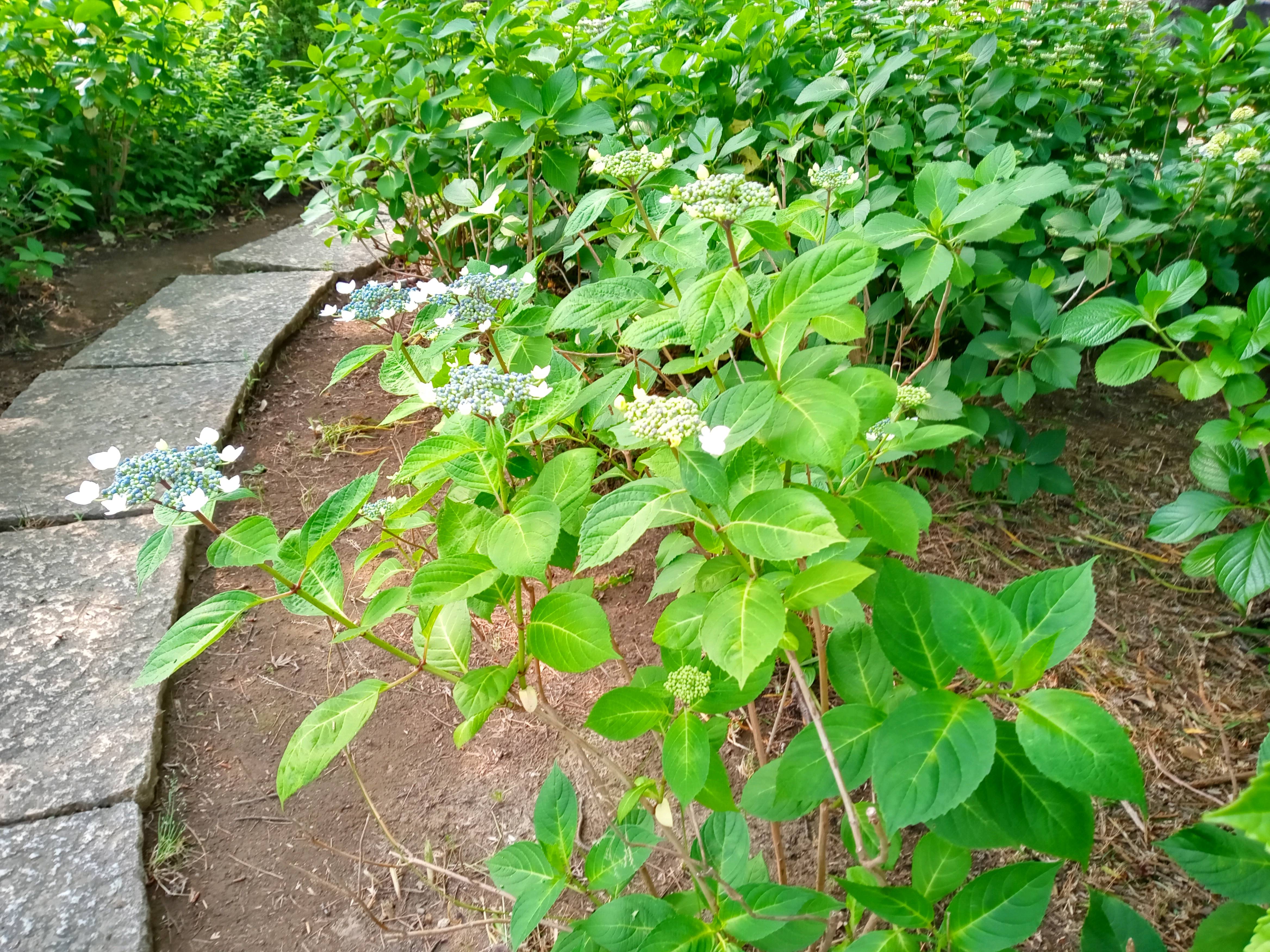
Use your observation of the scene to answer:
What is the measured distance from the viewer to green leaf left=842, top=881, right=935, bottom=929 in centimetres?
83

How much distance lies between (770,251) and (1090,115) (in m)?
1.27

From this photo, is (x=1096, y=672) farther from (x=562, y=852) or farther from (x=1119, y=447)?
(x=562, y=852)

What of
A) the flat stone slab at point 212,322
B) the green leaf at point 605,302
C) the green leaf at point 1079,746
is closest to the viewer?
the green leaf at point 1079,746

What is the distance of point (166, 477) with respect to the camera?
0.99m

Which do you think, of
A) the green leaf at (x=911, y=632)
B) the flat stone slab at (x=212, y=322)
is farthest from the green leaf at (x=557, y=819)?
the flat stone slab at (x=212, y=322)

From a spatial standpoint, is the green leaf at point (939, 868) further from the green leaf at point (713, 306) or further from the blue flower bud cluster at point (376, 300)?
the blue flower bud cluster at point (376, 300)

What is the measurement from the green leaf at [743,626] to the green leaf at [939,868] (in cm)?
35

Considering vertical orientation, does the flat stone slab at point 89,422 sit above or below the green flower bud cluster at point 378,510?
below

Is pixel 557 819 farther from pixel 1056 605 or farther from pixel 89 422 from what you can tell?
pixel 89 422

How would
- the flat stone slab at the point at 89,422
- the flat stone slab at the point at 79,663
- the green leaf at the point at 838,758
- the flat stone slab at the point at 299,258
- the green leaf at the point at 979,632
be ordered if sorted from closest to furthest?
the green leaf at the point at 979,632 < the green leaf at the point at 838,758 < the flat stone slab at the point at 79,663 < the flat stone slab at the point at 89,422 < the flat stone slab at the point at 299,258

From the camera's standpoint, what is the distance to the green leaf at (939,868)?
918 mm

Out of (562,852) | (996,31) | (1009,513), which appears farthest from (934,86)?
(562,852)

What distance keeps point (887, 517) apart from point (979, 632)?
0.89ft

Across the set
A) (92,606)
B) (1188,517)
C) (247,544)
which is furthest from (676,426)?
(92,606)
